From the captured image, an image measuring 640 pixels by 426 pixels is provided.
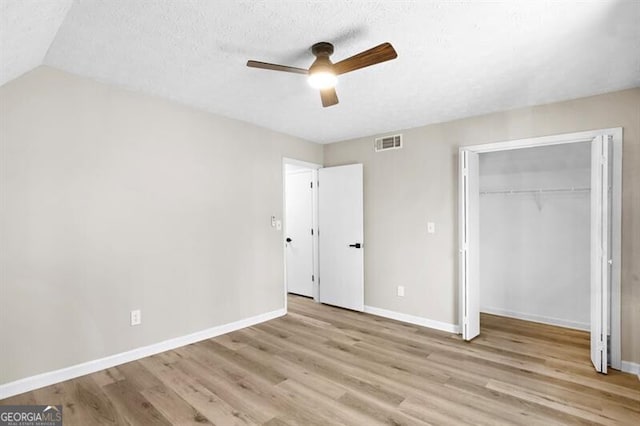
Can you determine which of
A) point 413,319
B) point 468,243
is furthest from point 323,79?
point 413,319

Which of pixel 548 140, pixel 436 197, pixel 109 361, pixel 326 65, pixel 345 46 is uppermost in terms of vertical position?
pixel 345 46

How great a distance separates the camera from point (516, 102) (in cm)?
319

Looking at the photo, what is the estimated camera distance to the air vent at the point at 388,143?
4219 millimetres

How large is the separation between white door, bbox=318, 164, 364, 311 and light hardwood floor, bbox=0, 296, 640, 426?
1101 mm

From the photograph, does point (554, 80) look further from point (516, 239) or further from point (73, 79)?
point (73, 79)

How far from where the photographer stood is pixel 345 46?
2158 millimetres

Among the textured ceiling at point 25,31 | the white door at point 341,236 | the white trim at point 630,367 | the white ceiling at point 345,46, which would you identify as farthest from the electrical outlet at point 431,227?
the textured ceiling at point 25,31

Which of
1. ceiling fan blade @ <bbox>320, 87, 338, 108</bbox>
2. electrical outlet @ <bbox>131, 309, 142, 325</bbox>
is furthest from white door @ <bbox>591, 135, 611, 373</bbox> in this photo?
electrical outlet @ <bbox>131, 309, 142, 325</bbox>

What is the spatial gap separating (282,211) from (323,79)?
2.44 metres

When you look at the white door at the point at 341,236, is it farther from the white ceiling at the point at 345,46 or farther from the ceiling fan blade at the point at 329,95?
the ceiling fan blade at the point at 329,95

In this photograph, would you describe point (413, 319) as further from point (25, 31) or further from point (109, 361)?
point (25, 31)

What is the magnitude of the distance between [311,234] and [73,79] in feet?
11.3

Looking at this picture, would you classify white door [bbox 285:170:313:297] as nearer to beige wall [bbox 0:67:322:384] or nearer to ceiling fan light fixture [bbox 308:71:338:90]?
beige wall [bbox 0:67:322:384]

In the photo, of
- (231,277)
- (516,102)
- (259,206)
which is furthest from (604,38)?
(231,277)
